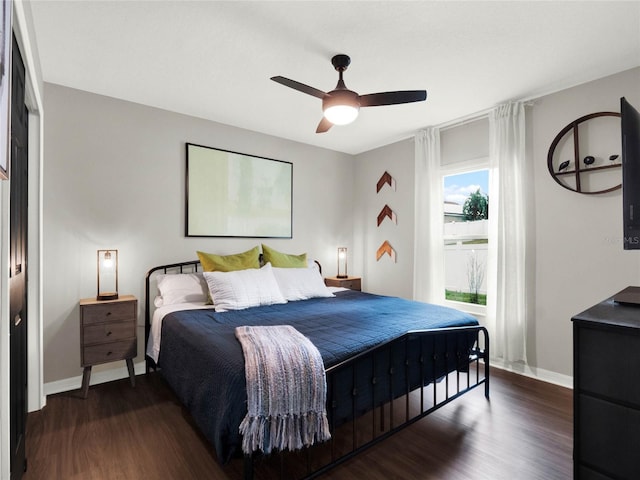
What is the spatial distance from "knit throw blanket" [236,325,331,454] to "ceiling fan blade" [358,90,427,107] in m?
1.78

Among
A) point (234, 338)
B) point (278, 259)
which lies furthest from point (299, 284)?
point (234, 338)

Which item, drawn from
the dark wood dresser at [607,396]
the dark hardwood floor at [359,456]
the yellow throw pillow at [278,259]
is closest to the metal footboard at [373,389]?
the dark hardwood floor at [359,456]

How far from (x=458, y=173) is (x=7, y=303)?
4041 mm

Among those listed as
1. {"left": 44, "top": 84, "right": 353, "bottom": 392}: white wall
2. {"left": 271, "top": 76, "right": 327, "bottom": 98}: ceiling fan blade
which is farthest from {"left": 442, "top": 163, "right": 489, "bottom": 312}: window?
{"left": 44, "top": 84, "right": 353, "bottom": 392}: white wall

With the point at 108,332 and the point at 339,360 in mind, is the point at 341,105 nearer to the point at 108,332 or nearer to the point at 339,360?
the point at 339,360

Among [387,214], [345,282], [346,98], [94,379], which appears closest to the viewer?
[346,98]

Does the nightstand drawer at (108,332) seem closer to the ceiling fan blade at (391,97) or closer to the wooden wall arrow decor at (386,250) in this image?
the ceiling fan blade at (391,97)

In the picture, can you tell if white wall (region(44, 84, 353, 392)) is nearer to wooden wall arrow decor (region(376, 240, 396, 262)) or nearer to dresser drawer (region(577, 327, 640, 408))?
wooden wall arrow decor (region(376, 240, 396, 262))

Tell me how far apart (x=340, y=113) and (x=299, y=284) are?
1.80 m

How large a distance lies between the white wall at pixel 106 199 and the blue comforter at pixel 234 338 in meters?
0.99

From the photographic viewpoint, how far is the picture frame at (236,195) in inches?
143

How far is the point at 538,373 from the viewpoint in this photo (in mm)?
3125

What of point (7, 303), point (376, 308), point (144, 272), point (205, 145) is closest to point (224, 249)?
point (144, 272)

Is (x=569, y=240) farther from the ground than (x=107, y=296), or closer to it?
farther from the ground
